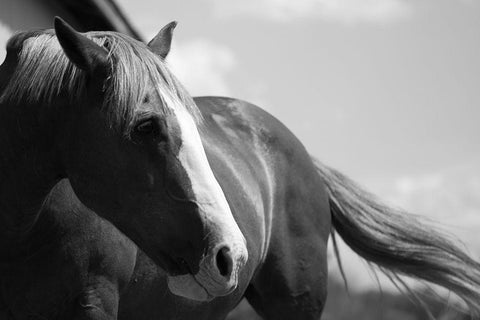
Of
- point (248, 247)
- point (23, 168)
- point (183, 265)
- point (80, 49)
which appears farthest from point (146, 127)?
point (248, 247)

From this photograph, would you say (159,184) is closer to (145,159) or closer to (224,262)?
(145,159)

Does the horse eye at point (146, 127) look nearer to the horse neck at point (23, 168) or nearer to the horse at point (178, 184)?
the horse at point (178, 184)

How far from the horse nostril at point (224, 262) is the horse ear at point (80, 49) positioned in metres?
0.85

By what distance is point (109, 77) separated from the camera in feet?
12.4

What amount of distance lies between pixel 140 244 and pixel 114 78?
637 millimetres

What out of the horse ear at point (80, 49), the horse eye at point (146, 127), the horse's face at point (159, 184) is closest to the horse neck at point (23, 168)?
the horse's face at point (159, 184)

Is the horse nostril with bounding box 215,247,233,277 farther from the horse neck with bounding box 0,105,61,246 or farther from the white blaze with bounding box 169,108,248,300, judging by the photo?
the horse neck with bounding box 0,105,61,246

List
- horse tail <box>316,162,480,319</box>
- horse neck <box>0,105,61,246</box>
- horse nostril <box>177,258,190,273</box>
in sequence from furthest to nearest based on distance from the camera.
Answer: horse tail <box>316,162,480,319</box> → horse neck <box>0,105,61,246</box> → horse nostril <box>177,258,190,273</box>

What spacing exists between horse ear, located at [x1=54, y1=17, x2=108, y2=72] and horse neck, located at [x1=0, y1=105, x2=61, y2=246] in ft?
1.00

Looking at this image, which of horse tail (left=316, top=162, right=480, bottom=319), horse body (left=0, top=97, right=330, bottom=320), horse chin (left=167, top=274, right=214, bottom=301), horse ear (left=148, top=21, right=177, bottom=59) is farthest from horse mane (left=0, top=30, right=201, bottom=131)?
horse tail (left=316, top=162, right=480, bottom=319)

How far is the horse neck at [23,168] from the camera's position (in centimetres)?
398

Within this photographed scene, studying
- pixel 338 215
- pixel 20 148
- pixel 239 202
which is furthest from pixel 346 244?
pixel 20 148

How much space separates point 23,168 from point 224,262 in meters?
1.00

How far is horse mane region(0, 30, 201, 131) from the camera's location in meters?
3.74
